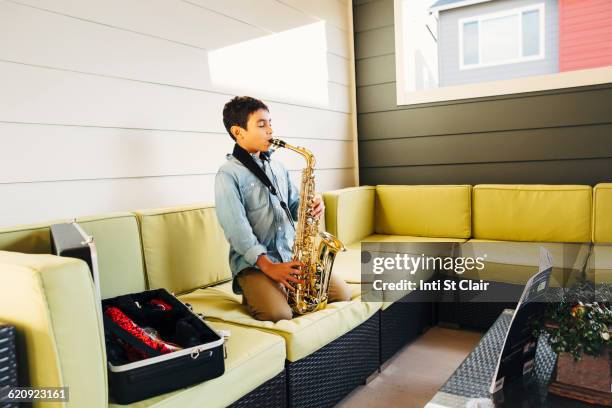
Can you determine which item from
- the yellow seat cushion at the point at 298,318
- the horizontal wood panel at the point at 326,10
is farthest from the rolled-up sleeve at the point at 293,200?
the horizontal wood panel at the point at 326,10

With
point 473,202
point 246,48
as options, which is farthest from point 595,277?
point 246,48

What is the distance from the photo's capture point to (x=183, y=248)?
Result: 7.20 feet

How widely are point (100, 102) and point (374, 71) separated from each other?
98.1 inches

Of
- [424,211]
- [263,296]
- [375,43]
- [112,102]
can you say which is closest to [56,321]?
[263,296]

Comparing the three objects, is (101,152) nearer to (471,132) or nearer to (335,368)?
(335,368)

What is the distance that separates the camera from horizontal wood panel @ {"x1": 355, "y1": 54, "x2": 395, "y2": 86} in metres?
3.92

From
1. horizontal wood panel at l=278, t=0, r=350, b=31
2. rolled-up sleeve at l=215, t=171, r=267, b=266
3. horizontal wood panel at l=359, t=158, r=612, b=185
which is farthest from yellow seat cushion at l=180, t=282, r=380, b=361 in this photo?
horizontal wood panel at l=278, t=0, r=350, b=31

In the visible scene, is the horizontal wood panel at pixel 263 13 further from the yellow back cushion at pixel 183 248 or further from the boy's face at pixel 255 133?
the yellow back cushion at pixel 183 248

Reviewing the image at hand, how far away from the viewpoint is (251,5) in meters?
2.94

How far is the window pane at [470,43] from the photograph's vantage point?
3908mm

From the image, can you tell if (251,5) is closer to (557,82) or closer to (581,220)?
Answer: (557,82)

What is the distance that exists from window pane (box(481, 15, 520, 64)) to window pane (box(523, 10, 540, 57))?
58 mm

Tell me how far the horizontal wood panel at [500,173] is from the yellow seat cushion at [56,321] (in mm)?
3082

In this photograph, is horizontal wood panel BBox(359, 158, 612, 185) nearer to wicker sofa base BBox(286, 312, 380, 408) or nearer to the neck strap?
wicker sofa base BBox(286, 312, 380, 408)
